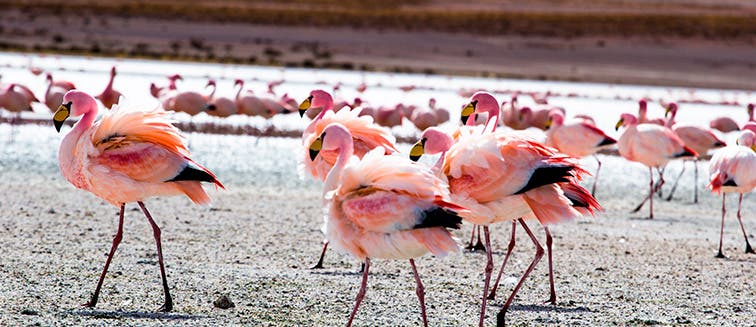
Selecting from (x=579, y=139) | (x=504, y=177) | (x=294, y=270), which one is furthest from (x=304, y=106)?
(x=579, y=139)

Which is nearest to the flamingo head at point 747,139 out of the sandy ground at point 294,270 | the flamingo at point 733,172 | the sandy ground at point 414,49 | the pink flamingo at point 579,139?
the flamingo at point 733,172

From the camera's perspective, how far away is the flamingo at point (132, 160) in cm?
768

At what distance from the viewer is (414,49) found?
48.1m

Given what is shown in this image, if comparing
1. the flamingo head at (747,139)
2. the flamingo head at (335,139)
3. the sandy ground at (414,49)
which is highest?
the flamingo head at (335,139)

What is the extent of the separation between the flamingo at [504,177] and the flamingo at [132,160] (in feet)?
5.43

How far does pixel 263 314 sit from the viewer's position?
7.46m

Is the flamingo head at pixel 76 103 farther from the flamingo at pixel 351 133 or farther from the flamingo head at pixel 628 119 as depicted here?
the flamingo head at pixel 628 119

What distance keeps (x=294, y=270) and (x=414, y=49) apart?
129ft

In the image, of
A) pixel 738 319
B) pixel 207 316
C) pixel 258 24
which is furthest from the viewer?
pixel 258 24

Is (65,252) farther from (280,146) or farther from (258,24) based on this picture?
(258,24)

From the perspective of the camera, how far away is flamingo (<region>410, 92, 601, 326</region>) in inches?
284

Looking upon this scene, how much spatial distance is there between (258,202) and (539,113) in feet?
29.2

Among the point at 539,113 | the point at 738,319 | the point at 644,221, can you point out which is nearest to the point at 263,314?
the point at 738,319

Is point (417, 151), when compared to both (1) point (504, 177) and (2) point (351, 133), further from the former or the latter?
(2) point (351, 133)
